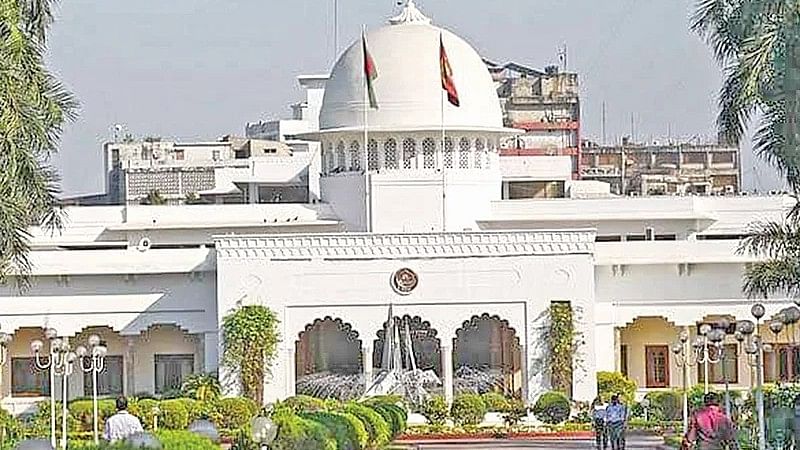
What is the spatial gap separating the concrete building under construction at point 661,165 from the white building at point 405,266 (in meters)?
37.3

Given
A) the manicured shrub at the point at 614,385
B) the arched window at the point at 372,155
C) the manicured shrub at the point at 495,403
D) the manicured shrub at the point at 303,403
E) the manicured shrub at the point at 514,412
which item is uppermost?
the arched window at the point at 372,155

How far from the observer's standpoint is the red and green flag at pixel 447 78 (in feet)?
153

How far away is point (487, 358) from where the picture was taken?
47344 millimetres

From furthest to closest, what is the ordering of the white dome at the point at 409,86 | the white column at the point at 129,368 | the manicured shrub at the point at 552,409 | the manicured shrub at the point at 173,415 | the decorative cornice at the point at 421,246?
the white dome at the point at 409,86
the white column at the point at 129,368
the decorative cornice at the point at 421,246
the manicured shrub at the point at 552,409
the manicured shrub at the point at 173,415

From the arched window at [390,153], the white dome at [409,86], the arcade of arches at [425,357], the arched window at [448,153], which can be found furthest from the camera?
the arched window at [448,153]

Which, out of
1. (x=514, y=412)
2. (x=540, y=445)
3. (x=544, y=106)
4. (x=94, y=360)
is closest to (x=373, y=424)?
(x=540, y=445)

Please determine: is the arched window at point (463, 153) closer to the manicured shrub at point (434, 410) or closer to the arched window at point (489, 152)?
the arched window at point (489, 152)

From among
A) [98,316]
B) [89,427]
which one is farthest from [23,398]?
[89,427]

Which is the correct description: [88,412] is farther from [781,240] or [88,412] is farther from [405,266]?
[781,240]

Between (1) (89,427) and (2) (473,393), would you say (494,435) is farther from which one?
(1) (89,427)

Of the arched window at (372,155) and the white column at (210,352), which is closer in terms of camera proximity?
the white column at (210,352)

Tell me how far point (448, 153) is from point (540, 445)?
46.6 feet

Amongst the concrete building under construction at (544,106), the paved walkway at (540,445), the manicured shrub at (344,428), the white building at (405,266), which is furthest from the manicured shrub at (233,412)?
the concrete building under construction at (544,106)

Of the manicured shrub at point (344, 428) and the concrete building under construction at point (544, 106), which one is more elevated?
the concrete building under construction at point (544, 106)
